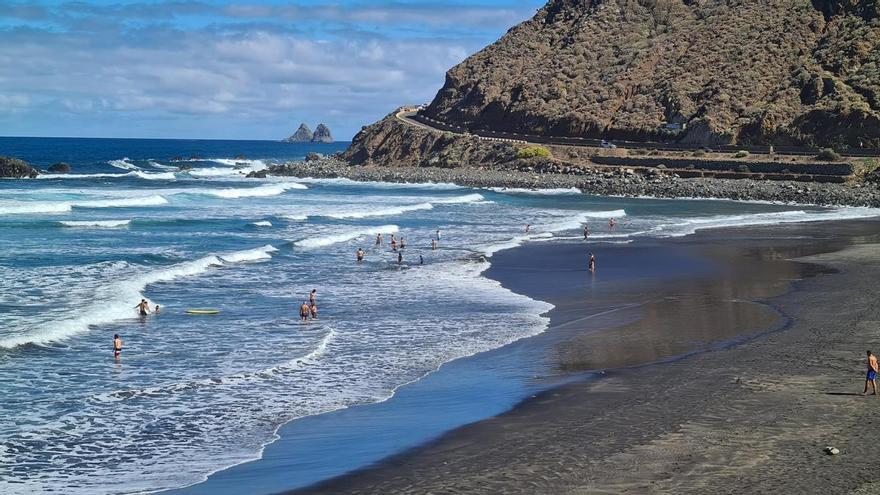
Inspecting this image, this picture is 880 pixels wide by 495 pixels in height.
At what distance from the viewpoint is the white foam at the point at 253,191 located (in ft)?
241

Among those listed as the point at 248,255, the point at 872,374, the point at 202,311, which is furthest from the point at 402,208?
the point at 872,374

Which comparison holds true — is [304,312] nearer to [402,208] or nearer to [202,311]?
[202,311]

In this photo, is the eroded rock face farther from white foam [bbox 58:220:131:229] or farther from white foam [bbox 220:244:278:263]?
white foam [bbox 220:244:278:263]

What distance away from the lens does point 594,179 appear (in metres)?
78.5

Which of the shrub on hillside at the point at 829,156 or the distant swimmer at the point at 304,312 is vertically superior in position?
the shrub on hillside at the point at 829,156

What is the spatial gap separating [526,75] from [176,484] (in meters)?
96.6

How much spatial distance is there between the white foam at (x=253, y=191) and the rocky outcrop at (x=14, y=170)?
71.0 ft

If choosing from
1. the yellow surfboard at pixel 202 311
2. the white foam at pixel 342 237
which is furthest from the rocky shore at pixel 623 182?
the yellow surfboard at pixel 202 311

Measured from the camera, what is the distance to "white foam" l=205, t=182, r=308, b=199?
7331 cm

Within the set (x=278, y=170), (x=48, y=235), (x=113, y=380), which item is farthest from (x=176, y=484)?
(x=278, y=170)

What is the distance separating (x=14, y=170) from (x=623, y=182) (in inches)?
2123

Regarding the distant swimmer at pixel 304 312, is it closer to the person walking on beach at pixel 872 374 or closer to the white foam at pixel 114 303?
the white foam at pixel 114 303

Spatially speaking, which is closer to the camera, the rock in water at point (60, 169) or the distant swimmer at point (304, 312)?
the distant swimmer at point (304, 312)

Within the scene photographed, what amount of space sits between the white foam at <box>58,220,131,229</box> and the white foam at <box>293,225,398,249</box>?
35.6ft
